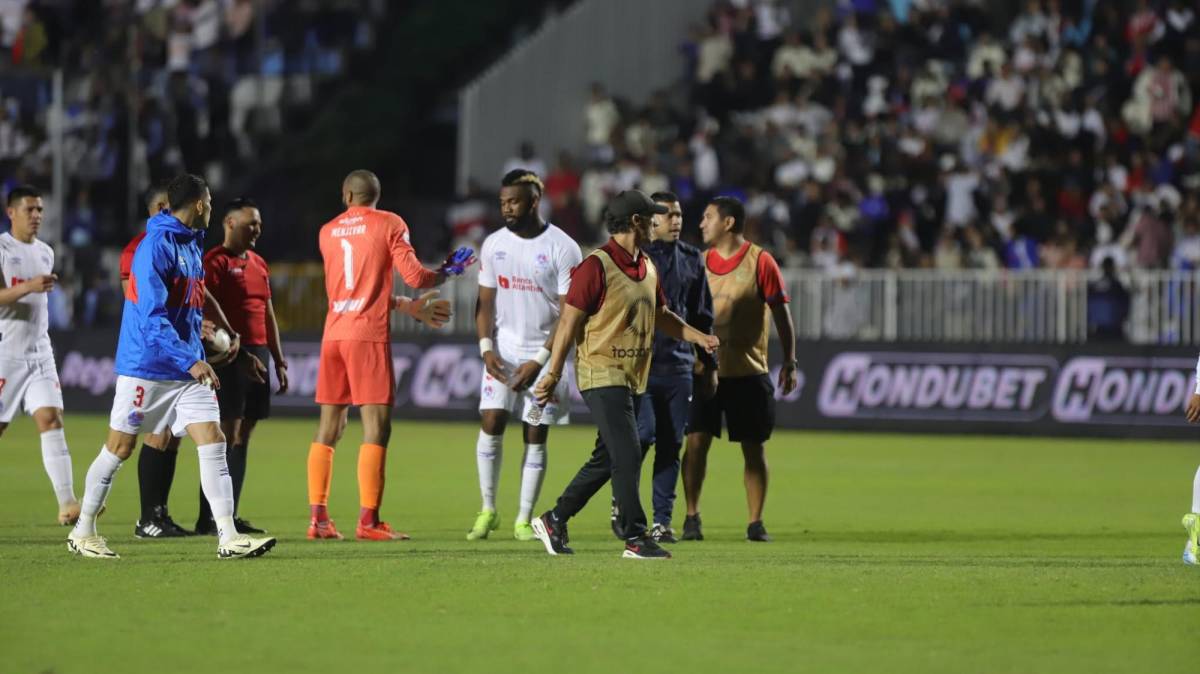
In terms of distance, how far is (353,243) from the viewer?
42.4 feet

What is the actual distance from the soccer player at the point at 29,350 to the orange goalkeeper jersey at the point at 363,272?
213 cm

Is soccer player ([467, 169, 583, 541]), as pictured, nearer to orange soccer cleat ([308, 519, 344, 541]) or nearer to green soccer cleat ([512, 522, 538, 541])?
green soccer cleat ([512, 522, 538, 541])

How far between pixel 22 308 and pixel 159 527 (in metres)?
1.95

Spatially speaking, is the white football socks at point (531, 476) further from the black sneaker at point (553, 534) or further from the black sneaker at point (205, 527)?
the black sneaker at point (205, 527)

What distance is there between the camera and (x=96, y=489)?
11266 millimetres

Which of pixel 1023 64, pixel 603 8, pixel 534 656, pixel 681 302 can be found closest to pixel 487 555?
pixel 681 302

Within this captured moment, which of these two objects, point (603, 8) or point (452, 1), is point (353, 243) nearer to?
point (603, 8)

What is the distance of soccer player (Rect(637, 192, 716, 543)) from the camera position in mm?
13023

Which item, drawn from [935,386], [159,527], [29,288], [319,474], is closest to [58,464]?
[159,527]

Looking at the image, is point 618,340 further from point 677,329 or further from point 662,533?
point 662,533

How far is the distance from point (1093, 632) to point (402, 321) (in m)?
21.6

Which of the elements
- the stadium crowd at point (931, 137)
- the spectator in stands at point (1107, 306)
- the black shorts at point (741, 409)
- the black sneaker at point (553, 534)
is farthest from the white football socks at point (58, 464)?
the stadium crowd at point (931, 137)

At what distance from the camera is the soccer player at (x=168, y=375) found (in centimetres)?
1114

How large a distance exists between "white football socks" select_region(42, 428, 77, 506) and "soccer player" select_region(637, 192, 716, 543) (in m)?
4.06
